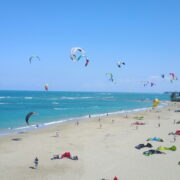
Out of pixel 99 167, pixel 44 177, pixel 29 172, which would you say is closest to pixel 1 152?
pixel 29 172

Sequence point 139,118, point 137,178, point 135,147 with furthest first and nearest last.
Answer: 1. point 139,118
2. point 135,147
3. point 137,178

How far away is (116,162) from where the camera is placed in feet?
41.8

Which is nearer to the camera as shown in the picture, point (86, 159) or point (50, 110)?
point (86, 159)

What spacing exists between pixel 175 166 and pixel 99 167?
3648 millimetres

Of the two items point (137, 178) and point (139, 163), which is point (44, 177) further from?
point (139, 163)

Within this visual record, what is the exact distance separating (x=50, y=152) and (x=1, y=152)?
286 centimetres

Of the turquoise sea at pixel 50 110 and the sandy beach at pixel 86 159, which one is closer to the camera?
the sandy beach at pixel 86 159

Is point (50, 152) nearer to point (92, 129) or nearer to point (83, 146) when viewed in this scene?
A: point (83, 146)

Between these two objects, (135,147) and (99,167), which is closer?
(99,167)

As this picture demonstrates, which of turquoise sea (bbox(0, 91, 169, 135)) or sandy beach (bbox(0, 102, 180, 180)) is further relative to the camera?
turquoise sea (bbox(0, 91, 169, 135))

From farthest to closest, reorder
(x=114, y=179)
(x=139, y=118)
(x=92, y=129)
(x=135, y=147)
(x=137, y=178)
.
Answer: (x=139, y=118) < (x=92, y=129) < (x=135, y=147) < (x=137, y=178) < (x=114, y=179)

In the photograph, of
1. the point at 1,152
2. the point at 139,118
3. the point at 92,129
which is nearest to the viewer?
the point at 1,152

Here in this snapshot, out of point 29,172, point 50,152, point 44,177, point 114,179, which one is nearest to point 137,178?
point 114,179

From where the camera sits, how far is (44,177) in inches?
422
